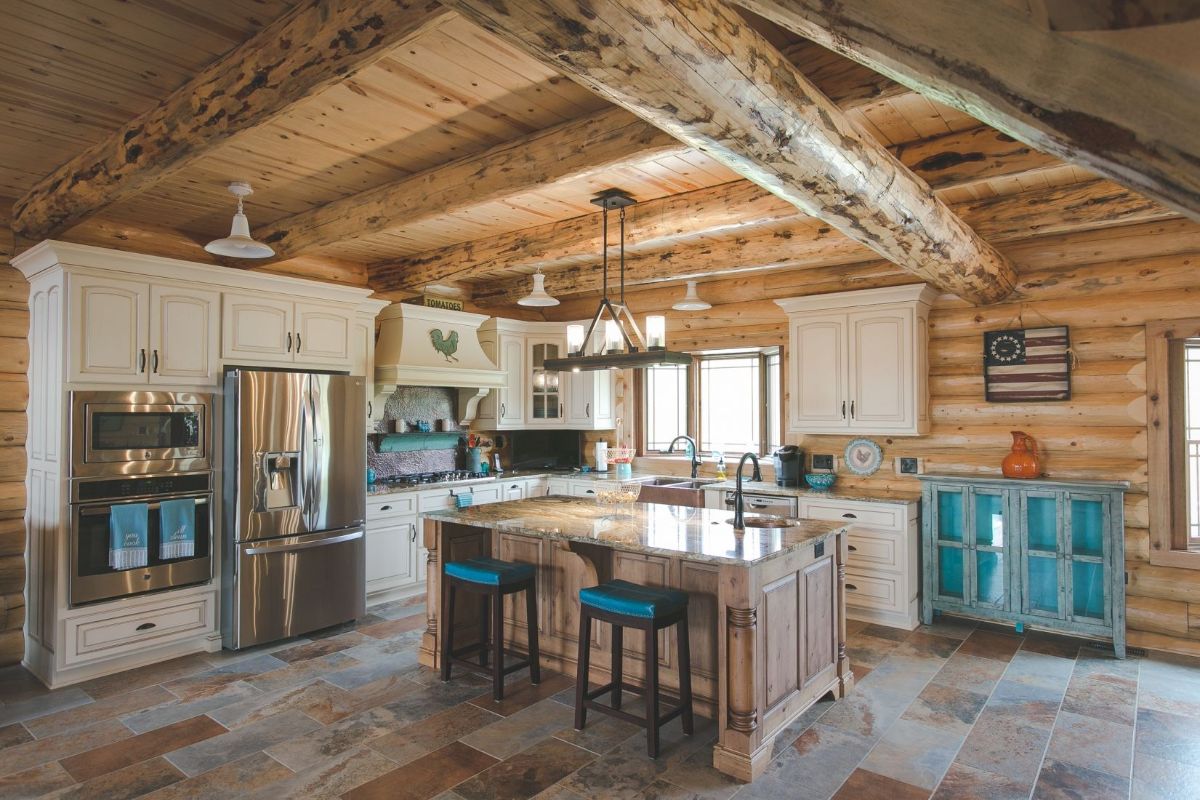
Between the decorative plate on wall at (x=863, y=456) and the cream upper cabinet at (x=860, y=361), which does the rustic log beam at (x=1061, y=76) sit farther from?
the decorative plate on wall at (x=863, y=456)

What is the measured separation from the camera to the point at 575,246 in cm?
463

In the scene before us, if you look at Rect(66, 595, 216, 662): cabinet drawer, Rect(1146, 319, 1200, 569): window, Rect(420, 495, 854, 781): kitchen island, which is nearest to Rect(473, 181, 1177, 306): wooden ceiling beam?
Rect(1146, 319, 1200, 569): window

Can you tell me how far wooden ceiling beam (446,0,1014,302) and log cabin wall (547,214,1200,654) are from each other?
2.14 m

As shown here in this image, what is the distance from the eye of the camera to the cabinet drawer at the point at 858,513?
190 inches

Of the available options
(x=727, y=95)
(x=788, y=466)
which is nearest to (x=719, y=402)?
(x=788, y=466)

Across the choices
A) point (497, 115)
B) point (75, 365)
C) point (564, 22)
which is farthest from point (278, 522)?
point (564, 22)

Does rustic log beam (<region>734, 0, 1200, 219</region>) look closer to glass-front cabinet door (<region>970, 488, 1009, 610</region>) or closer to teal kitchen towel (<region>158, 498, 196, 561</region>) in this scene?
glass-front cabinet door (<region>970, 488, 1009, 610</region>)

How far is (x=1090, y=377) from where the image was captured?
14.9 feet

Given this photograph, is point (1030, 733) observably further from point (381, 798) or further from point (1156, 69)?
point (1156, 69)

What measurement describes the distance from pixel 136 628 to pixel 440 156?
325 centimetres

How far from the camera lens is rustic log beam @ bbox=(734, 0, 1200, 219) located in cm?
63

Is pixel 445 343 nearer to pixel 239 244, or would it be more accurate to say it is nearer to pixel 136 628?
pixel 239 244

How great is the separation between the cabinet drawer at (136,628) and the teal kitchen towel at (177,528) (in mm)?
323

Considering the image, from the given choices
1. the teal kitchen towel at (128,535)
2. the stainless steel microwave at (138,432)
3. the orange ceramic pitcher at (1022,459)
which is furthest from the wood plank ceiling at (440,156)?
the teal kitchen towel at (128,535)
